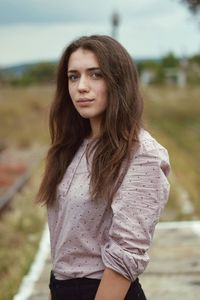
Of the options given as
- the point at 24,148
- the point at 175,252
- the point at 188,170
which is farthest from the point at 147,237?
the point at 24,148

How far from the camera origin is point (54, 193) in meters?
2.40

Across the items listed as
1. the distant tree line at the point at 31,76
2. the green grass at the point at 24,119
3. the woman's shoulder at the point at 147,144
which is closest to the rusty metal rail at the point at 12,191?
the woman's shoulder at the point at 147,144

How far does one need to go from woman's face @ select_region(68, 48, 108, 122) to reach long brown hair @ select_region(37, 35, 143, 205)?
0.02 metres

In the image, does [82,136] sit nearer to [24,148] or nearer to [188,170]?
[188,170]

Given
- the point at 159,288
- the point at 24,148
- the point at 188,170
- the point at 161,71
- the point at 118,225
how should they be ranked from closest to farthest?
the point at 118,225, the point at 159,288, the point at 188,170, the point at 24,148, the point at 161,71

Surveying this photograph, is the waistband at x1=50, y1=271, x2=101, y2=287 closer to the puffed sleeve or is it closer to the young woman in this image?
the young woman

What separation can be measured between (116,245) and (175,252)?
398 cm

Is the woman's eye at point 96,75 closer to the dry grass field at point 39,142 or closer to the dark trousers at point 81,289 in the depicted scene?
the dry grass field at point 39,142

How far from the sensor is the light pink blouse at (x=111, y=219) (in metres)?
2.16

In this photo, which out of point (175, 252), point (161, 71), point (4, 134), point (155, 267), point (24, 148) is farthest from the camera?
point (161, 71)

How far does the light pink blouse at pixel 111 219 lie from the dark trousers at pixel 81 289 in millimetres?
21

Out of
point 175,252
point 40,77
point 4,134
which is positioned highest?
point 175,252

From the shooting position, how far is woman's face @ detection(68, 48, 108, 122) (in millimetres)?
2318

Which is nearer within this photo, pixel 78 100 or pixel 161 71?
pixel 78 100
